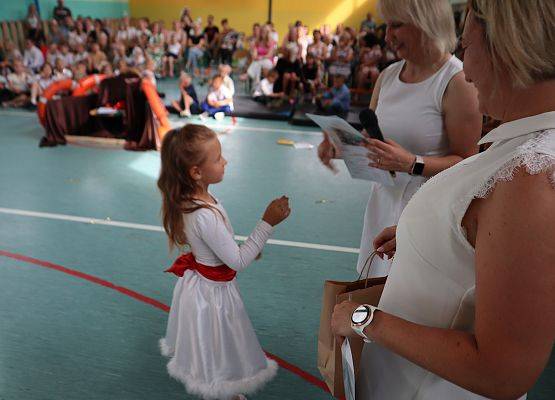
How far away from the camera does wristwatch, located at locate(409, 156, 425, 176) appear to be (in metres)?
1.83

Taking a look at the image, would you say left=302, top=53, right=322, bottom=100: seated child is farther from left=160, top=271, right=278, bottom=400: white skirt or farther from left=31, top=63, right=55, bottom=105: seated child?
left=160, top=271, right=278, bottom=400: white skirt

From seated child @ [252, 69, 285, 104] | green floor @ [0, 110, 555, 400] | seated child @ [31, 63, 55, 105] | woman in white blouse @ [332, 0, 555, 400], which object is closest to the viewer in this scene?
woman in white blouse @ [332, 0, 555, 400]

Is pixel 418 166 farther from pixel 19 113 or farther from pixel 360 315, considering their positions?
pixel 19 113

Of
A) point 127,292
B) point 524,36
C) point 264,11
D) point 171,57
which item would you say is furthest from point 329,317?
point 264,11

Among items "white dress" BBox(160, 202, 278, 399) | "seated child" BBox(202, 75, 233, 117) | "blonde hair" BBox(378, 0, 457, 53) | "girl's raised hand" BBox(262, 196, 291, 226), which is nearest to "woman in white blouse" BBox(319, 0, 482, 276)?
"blonde hair" BBox(378, 0, 457, 53)

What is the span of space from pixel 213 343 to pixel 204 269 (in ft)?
1.19

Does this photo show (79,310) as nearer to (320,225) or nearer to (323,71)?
(320,225)

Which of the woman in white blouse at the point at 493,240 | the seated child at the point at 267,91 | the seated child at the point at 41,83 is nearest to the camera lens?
the woman in white blouse at the point at 493,240

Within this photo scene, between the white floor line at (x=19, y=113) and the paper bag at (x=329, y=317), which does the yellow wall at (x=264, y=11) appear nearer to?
the white floor line at (x=19, y=113)

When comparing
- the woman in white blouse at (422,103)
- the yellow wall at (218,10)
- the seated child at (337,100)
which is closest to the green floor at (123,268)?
the woman in white blouse at (422,103)

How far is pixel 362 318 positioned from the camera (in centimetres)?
97

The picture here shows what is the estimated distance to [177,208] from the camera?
202 cm

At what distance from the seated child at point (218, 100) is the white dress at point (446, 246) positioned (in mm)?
7686

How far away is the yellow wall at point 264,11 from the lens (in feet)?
50.4
